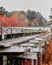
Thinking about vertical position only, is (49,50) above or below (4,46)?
below

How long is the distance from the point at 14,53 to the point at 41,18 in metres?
40.7

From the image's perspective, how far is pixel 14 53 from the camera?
26.8 ft

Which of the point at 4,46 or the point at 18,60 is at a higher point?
the point at 4,46

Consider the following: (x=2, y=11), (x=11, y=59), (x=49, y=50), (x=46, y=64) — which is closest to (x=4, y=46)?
(x=11, y=59)

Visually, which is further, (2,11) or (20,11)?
(20,11)

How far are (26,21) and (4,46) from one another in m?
34.7

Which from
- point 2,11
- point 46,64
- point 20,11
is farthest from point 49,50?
point 20,11

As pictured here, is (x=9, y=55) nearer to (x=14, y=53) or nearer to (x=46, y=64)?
(x=14, y=53)

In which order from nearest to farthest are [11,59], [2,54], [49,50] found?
[2,54] → [11,59] → [49,50]

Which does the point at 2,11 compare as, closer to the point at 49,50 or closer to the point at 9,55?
the point at 49,50

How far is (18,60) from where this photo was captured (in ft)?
28.6

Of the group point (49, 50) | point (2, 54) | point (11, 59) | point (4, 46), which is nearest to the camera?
point (4, 46)

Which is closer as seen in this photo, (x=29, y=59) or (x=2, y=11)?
(x=29, y=59)

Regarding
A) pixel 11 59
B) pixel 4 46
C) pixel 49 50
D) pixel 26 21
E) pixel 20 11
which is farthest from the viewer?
pixel 20 11
